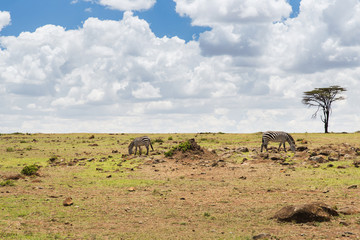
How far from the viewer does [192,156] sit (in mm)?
29359

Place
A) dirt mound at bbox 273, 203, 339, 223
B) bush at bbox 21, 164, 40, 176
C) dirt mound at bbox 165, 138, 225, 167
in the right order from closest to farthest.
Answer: dirt mound at bbox 273, 203, 339, 223, bush at bbox 21, 164, 40, 176, dirt mound at bbox 165, 138, 225, 167

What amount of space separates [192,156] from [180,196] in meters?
12.1

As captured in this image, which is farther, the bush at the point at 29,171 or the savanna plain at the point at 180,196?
the bush at the point at 29,171

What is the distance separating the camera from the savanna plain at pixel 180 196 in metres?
11.7

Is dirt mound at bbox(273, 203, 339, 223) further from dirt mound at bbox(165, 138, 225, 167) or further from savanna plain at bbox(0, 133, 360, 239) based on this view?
dirt mound at bbox(165, 138, 225, 167)

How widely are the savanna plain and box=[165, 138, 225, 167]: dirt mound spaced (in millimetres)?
80

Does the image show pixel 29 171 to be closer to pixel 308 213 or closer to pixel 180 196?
pixel 180 196

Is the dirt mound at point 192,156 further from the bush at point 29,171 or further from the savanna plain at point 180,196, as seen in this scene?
the bush at point 29,171

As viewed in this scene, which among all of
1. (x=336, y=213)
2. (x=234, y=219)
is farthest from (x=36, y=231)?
(x=336, y=213)

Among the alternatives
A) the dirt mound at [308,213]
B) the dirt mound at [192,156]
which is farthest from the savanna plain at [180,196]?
the dirt mound at [308,213]

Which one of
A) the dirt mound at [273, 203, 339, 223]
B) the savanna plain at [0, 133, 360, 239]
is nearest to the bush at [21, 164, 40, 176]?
the savanna plain at [0, 133, 360, 239]

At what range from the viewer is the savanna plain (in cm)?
1171

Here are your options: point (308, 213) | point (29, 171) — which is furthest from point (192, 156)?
point (308, 213)

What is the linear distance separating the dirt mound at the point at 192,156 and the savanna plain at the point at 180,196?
0.08 meters
